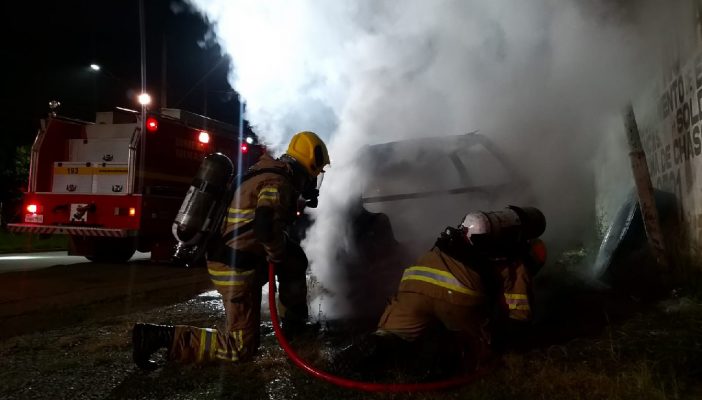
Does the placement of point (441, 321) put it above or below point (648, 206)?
below

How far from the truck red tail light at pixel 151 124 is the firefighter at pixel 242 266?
18.2ft

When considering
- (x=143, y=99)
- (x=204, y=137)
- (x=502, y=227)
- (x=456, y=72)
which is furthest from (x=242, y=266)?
(x=204, y=137)

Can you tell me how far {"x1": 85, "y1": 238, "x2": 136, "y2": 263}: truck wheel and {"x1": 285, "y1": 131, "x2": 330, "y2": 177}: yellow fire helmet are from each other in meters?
6.52

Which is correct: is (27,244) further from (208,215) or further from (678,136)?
(678,136)

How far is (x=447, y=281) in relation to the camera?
2.83 meters

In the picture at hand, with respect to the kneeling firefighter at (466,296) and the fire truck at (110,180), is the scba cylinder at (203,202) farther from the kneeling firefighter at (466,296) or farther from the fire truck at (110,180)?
the fire truck at (110,180)

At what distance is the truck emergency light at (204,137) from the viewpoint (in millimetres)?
9478

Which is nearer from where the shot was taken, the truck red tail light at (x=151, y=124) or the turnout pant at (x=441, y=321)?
the turnout pant at (x=441, y=321)

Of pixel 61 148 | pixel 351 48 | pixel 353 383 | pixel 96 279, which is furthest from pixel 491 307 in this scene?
pixel 61 148

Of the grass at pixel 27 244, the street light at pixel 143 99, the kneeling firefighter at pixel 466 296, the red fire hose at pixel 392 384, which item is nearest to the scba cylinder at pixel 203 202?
the red fire hose at pixel 392 384

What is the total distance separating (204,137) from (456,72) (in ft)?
16.4

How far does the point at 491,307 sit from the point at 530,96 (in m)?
3.85

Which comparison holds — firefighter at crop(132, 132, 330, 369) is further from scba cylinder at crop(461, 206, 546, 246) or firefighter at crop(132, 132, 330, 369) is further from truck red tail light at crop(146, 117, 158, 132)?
truck red tail light at crop(146, 117, 158, 132)

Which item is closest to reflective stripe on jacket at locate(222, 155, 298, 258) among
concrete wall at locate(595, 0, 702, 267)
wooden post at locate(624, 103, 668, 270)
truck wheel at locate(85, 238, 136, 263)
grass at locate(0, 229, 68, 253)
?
wooden post at locate(624, 103, 668, 270)
